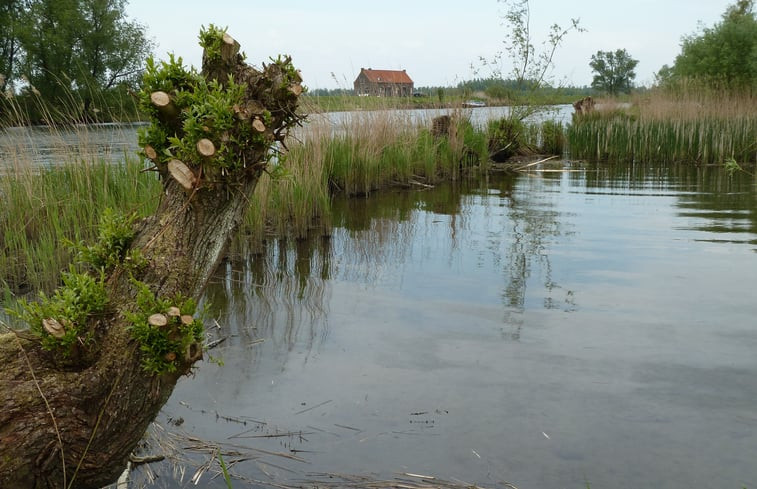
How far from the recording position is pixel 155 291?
2584 millimetres

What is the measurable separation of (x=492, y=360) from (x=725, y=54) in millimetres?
29790

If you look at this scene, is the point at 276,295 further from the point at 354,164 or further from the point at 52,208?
the point at 354,164

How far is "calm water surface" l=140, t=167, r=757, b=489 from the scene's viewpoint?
3.33 metres

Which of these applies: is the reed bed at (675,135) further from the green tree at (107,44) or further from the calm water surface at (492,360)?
the green tree at (107,44)

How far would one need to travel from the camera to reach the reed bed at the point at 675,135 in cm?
1722

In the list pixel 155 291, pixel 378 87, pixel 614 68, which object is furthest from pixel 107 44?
pixel 614 68

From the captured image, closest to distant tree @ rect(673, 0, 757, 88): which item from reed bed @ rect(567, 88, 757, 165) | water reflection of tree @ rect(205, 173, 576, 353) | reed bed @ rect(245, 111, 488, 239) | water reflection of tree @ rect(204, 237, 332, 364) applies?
reed bed @ rect(567, 88, 757, 165)

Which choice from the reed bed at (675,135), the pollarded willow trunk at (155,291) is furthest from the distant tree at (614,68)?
the pollarded willow trunk at (155,291)

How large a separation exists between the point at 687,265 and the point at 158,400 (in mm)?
5937

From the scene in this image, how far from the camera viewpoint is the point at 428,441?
11.4ft

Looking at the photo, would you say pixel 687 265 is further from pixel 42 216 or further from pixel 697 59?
pixel 697 59

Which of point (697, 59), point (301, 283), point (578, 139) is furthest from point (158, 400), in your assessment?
point (697, 59)

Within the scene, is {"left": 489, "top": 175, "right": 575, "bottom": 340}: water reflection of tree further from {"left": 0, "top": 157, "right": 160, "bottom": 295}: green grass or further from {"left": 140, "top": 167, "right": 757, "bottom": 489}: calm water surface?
{"left": 0, "top": 157, "right": 160, "bottom": 295}: green grass

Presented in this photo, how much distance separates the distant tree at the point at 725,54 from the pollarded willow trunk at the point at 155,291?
28.7m
